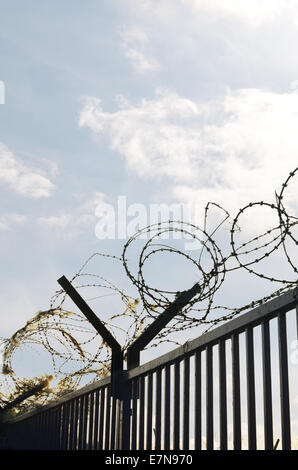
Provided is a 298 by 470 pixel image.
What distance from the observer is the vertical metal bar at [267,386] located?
3670 millimetres

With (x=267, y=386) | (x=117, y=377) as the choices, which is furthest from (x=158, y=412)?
(x=267, y=386)

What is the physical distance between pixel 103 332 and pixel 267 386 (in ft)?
9.30

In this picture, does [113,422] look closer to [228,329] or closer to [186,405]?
[186,405]

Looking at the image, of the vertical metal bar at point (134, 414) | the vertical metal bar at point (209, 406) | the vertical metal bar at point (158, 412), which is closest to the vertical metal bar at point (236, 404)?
the vertical metal bar at point (209, 406)

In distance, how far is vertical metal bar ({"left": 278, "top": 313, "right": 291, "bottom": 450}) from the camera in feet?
11.7

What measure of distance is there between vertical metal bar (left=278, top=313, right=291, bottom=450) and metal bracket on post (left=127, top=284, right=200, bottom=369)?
1.42 m

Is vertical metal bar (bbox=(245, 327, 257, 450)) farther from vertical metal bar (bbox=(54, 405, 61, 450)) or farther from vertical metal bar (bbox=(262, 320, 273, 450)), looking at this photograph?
vertical metal bar (bbox=(54, 405, 61, 450))

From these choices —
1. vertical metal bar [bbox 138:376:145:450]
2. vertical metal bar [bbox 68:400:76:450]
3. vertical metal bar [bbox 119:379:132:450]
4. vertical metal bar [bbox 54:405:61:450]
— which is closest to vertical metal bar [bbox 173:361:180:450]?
vertical metal bar [bbox 138:376:145:450]

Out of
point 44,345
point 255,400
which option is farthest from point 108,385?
point 255,400

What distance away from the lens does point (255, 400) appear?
12.8 ft

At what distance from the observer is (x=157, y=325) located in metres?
5.52

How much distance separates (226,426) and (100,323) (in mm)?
2460
